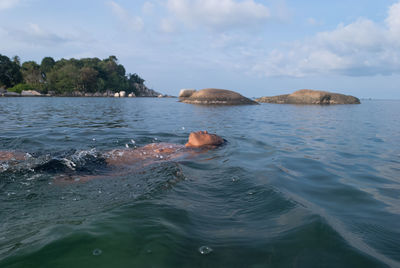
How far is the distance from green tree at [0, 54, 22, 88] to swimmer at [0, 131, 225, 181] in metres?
64.5

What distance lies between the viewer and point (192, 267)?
143 cm

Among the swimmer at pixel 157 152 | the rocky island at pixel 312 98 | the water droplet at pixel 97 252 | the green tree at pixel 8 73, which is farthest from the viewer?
the green tree at pixel 8 73

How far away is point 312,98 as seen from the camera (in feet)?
83.6

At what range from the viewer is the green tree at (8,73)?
51.5 meters

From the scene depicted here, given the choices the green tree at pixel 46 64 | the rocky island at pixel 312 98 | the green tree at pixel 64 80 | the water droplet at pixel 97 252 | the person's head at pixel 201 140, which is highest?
the green tree at pixel 46 64

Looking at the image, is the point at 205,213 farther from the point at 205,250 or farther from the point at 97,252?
the point at 97,252

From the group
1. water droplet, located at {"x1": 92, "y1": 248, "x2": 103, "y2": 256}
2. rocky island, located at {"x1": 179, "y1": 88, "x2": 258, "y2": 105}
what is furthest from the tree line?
water droplet, located at {"x1": 92, "y1": 248, "x2": 103, "y2": 256}

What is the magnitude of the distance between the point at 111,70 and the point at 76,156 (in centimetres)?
8739

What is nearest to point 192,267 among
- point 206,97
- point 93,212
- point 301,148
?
point 93,212

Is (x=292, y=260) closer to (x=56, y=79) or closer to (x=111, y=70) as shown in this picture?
(x=56, y=79)

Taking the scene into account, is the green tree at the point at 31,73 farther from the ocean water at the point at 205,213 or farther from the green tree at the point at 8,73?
the ocean water at the point at 205,213

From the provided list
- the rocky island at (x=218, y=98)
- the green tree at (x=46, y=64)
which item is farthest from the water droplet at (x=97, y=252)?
the green tree at (x=46, y=64)

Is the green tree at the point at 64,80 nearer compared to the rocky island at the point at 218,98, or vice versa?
the rocky island at the point at 218,98

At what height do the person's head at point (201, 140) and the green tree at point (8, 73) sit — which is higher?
the green tree at point (8, 73)
